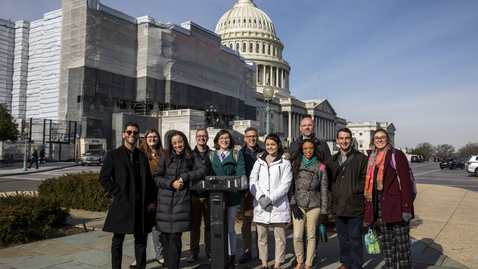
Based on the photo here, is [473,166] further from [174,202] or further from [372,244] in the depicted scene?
[174,202]

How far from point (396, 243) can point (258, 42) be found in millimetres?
92449

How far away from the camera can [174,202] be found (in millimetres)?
5070

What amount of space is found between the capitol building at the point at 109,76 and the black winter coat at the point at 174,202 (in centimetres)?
3243

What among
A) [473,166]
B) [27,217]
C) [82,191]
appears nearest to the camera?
[27,217]

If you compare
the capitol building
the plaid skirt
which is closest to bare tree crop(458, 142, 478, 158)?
the capitol building

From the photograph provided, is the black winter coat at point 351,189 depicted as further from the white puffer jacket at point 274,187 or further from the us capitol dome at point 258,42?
the us capitol dome at point 258,42

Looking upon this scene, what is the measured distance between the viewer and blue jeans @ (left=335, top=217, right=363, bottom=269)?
5246 mm

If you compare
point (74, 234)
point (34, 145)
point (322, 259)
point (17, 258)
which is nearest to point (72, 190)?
point (74, 234)

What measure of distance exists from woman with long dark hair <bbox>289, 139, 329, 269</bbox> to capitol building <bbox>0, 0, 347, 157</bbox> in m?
32.1

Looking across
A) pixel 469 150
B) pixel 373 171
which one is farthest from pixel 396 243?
pixel 469 150

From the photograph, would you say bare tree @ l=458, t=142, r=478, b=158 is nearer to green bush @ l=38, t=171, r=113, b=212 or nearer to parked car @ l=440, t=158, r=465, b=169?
parked car @ l=440, t=158, r=465, b=169

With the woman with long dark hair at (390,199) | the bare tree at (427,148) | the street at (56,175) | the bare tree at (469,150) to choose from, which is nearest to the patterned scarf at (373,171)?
the woman with long dark hair at (390,199)

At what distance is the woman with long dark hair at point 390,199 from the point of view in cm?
502

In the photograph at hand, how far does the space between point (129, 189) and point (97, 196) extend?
5756mm
